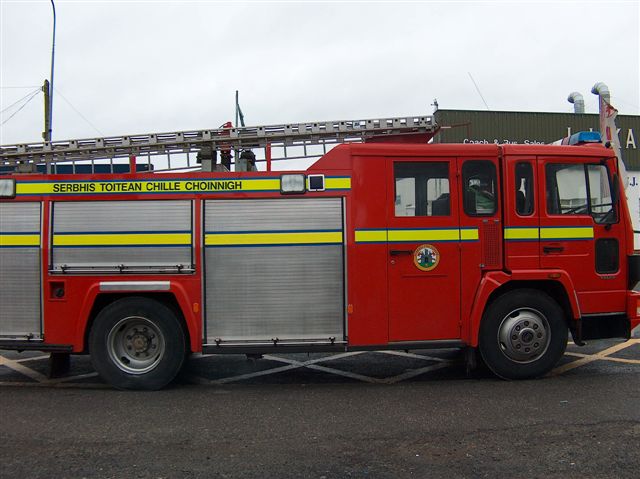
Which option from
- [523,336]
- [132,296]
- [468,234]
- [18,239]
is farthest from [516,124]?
[18,239]

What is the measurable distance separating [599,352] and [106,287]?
6.50 m

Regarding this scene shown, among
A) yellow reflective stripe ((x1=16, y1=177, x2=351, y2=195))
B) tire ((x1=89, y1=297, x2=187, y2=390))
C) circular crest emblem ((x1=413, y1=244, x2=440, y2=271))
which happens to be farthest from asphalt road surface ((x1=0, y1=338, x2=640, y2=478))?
yellow reflective stripe ((x1=16, y1=177, x2=351, y2=195))

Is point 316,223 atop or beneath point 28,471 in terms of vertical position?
atop

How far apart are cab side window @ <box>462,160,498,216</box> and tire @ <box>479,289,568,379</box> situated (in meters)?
0.99

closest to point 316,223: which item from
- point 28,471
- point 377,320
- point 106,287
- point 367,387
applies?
point 377,320

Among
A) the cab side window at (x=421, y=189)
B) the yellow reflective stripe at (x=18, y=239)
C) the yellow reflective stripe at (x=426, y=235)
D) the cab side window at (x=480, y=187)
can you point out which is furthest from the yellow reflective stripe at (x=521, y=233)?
the yellow reflective stripe at (x=18, y=239)

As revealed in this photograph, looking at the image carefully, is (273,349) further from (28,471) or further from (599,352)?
(599,352)

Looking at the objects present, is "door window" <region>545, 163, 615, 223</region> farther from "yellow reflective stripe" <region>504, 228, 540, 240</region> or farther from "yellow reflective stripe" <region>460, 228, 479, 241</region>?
"yellow reflective stripe" <region>460, 228, 479, 241</region>

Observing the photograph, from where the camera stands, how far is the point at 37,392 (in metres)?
5.75

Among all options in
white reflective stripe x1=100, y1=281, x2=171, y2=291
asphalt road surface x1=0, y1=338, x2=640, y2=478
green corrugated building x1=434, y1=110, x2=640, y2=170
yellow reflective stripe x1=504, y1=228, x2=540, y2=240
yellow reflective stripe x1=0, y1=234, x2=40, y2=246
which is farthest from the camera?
green corrugated building x1=434, y1=110, x2=640, y2=170

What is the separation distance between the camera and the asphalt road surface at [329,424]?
147 inches

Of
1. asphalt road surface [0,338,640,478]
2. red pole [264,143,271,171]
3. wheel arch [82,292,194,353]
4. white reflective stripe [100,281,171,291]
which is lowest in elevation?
asphalt road surface [0,338,640,478]

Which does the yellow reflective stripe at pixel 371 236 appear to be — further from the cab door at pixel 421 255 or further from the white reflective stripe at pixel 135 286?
the white reflective stripe at pixel 135 286

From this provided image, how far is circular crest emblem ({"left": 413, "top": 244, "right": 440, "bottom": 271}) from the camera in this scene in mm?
5738
